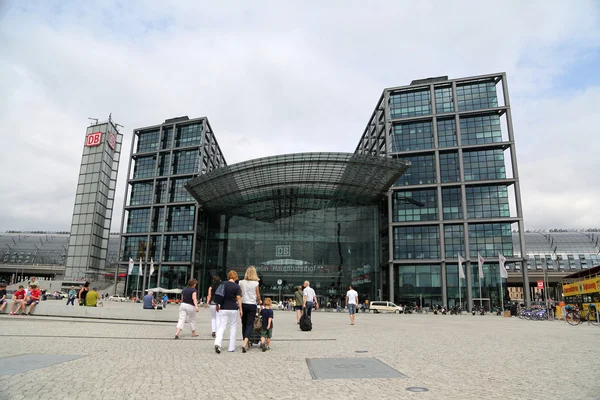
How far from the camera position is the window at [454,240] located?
5147 centimetres

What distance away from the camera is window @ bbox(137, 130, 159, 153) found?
71.0m

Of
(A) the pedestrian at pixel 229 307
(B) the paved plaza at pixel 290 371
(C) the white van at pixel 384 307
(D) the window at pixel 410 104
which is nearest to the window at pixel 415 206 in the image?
(D) the window at pixel 410 104

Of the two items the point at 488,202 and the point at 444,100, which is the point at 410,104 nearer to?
the point at 444,100

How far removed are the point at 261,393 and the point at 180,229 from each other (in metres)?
62.4

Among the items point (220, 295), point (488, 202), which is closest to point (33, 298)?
point (220, 295)

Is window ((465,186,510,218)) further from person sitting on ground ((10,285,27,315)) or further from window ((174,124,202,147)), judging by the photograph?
person sitting on ground ((10,285,27,315))

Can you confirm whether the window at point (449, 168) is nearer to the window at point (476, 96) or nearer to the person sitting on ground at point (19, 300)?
the window at point (476, 96)

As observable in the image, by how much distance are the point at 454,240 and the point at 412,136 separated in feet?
48.2

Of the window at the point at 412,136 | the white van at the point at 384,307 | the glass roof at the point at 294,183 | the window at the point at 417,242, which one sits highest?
the window at the point at 412,136

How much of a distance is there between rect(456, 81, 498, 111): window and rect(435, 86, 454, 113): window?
3.29 ft

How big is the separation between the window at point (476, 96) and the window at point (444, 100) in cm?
100

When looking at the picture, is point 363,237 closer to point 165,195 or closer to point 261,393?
point 165,195

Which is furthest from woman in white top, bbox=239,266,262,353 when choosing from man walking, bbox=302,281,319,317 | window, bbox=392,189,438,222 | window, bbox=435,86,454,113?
window, bbox=435,86,454,113

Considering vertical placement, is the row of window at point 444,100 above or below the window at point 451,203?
above
